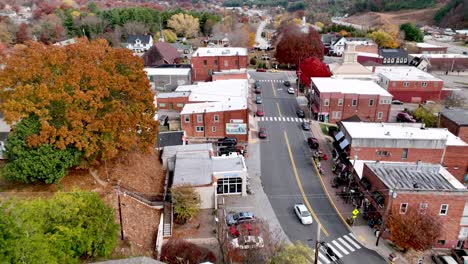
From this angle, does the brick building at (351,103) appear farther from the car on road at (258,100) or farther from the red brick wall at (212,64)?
the red brick wall at (212,64)

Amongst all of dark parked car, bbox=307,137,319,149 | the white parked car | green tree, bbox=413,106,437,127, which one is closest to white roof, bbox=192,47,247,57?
dark parked car, bbox=307,137,319,149

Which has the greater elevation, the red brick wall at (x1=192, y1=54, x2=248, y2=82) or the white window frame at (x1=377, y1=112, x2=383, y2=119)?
the red brick wall at (x1=192, y1=54, x2=248, y2=82)

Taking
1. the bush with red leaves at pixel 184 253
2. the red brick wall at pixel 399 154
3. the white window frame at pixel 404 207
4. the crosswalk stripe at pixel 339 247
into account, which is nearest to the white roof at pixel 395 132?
the red brick wall at pixel 399 154

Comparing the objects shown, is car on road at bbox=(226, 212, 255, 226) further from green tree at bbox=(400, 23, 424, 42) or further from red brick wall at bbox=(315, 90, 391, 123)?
green tree at bbox=(400, 23, 424, 42)

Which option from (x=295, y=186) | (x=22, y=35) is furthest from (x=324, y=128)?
(x=22, y=35)

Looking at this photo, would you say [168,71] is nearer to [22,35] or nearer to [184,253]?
[184,253]

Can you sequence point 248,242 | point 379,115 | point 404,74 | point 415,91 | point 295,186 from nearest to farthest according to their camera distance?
point 248,242 → point 295,186 → point 379,115 → point 415,91 → point 404,74
